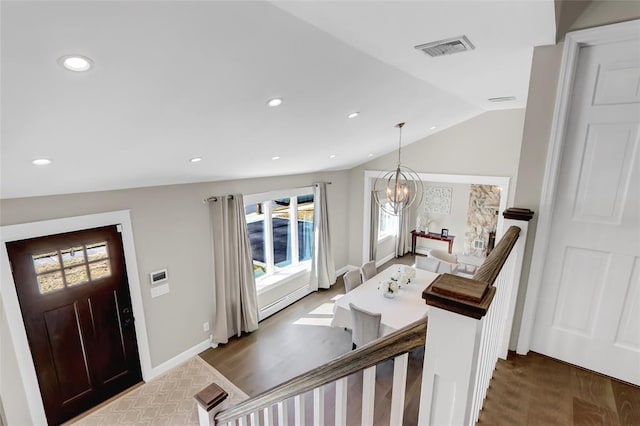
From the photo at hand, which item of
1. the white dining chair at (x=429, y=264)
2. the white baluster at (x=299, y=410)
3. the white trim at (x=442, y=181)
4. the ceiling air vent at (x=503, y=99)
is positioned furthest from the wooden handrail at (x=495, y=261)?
the white dining chair at (x=429, y=264)

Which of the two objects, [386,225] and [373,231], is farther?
[386,225]

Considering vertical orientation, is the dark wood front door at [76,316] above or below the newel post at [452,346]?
below

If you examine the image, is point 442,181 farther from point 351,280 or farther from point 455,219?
point 455,219

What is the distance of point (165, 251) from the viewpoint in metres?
3.98

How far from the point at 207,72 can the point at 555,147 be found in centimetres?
208

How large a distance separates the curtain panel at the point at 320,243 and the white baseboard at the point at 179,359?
241 cm

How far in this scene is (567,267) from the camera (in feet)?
6.05

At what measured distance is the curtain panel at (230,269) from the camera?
14.6ft

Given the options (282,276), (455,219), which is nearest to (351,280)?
(282,276)

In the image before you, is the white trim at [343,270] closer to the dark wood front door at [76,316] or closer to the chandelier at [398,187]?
the chandelier at [398,187]

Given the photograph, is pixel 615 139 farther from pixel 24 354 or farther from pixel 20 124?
pixel 24 354

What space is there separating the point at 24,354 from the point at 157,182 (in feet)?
6.85

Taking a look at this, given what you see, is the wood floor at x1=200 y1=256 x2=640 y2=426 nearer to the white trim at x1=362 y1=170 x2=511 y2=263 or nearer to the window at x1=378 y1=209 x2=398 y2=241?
the white trim at x1=362 y1=170 x2=511 y2=263

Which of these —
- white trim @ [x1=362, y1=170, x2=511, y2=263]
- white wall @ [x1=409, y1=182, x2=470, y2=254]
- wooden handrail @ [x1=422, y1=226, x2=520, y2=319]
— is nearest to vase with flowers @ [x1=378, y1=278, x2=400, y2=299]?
white trim @ [x1=362, y1=170, x2=511, y2=263]
